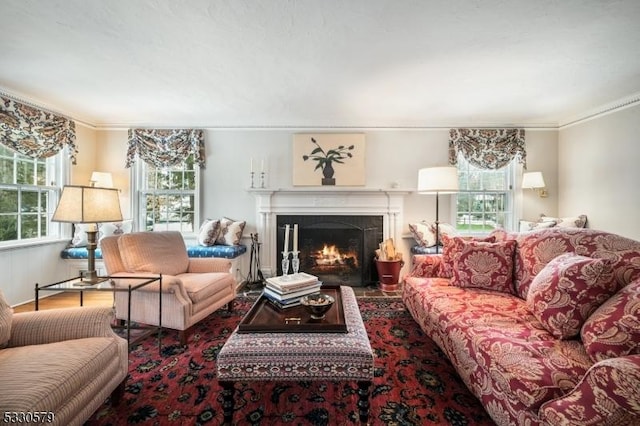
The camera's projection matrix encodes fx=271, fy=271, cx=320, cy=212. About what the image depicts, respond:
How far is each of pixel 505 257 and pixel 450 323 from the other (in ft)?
2.67

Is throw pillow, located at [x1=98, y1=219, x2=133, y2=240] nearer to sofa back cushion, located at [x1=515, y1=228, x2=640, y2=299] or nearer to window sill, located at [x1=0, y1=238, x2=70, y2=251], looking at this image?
window sill, located at [x1=0, y1=238, x2=70, y2=251]

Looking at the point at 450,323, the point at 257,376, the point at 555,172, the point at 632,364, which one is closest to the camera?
the point at 632,364

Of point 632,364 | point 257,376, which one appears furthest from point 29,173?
point 632,364

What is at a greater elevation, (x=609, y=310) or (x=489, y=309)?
(x=609, y=310)

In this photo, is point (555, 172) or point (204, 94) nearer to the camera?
point (204, 94)

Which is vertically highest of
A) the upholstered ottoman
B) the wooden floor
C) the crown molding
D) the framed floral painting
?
the crown molding

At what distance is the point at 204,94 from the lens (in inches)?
118

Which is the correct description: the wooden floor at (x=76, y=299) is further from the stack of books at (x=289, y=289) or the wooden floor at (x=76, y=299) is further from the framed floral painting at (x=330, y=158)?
the stack of books at (x=289, y=289)

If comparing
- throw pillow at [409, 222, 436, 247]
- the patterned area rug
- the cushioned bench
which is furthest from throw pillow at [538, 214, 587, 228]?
the cushioned bench

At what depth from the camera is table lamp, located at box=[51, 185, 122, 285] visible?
177 cm

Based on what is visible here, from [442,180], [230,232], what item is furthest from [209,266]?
[442,180]

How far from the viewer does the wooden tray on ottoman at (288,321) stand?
1.42 m

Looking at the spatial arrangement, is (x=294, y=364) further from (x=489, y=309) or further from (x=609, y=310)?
(x=609, y=310)

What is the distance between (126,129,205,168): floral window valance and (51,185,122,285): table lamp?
201cm
